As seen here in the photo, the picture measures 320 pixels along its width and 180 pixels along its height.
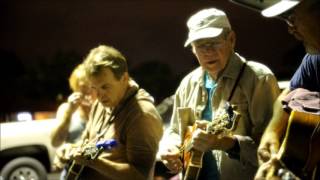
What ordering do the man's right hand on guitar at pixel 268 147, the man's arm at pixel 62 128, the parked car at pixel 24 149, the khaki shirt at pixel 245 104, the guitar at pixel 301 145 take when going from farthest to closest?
1. the parked car at pixel 24 149
2. the man's arm at pixel 62 128
3. the khaki shirt at pixel 245 104
4. the man's right hand on guitar at pixel 268 147
5. the guitar at pixel 301 145

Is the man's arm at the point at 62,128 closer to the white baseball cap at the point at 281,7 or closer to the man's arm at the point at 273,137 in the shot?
the man's arm at the point at 273,137

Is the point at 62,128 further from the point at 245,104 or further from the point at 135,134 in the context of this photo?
the point at 245,104

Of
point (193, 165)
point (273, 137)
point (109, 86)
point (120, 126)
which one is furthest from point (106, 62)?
point (273, 137)

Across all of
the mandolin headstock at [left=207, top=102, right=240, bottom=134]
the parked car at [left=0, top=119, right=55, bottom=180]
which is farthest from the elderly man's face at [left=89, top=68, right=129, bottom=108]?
the parked car at [left=0, top=119, right=55, bottom=180]

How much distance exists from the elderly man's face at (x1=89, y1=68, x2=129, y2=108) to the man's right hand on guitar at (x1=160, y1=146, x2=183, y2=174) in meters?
0.38

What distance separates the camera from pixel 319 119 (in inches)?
79.6

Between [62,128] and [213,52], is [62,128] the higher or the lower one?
the lower one

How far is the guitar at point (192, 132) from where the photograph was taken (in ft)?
8.34

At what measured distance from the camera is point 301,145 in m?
2.04

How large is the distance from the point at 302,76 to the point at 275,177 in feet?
1.67

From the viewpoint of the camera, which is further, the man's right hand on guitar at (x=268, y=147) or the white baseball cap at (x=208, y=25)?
the white baseball cap at (x=208, y=25)

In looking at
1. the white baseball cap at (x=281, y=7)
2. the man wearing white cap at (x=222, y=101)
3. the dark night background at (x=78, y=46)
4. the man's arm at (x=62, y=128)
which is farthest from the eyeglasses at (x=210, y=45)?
the dark night background at (x=78, y=46)

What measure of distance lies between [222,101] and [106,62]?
632 millimetres

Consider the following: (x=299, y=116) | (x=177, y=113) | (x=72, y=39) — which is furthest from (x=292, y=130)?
(x=72, y=39)
